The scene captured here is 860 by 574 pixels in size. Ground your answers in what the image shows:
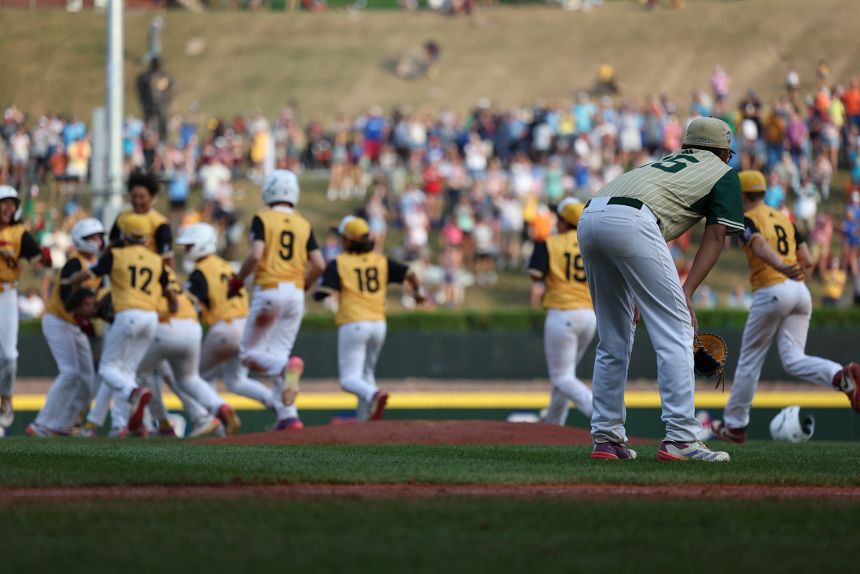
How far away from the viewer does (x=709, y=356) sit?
27.8ft

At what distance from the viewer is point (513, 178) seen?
103 ft

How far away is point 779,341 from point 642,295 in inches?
187

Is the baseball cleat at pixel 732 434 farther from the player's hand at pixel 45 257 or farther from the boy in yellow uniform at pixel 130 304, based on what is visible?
the player's hand at pixel 45 257

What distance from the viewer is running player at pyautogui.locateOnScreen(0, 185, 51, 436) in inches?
542

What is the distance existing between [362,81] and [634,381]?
3475cm

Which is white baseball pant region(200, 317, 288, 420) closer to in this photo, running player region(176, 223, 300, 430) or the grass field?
running player region(176, 223, 300, 430)

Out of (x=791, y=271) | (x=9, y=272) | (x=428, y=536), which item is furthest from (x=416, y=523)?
(x=9, y=272)

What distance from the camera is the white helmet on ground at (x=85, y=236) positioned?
14297 millimetres

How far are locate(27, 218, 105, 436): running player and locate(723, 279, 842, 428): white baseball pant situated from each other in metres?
6.26

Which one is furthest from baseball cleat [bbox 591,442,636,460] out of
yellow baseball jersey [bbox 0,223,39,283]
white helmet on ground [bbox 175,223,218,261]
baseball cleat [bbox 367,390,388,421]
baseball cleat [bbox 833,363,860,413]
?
yellow baseball jersey [bbox 0,223,39,283]

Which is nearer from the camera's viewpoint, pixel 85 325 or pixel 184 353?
pixel 184 353

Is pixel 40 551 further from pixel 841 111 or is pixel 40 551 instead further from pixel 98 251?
pixel 841 111

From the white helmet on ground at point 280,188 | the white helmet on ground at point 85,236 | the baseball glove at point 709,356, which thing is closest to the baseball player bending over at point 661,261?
the baseball glove at point 709,356

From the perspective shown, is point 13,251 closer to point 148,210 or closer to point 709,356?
point 148,210
